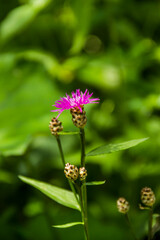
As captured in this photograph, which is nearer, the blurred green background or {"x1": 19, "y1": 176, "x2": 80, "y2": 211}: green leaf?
{"x1": 19, "y1": 176, "x2": 80, "y2": 211}: green leaf

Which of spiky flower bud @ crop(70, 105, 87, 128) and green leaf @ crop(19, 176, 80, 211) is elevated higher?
spiky flower bud @ crop(70, 105, 87, 128)

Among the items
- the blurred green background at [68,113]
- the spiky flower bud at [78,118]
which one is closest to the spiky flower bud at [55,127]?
the spiky flower bud at [78,118]

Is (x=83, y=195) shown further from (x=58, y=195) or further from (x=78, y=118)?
(x=78, y=118)

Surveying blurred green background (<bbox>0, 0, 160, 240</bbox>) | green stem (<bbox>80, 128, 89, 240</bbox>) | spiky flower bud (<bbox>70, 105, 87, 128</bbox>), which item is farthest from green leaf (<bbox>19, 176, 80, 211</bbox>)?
blurred green background (<bbox>0, 0, 160, 240</bbox>)

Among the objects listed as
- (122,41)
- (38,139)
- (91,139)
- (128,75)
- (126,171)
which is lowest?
(126,171)

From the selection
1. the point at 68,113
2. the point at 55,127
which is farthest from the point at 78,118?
the point at 68,113

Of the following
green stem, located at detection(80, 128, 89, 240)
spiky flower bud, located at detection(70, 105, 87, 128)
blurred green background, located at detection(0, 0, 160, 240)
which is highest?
blurred green background, located at detection(0, 0, 160, 240)

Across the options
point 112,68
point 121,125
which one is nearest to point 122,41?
point 112,68

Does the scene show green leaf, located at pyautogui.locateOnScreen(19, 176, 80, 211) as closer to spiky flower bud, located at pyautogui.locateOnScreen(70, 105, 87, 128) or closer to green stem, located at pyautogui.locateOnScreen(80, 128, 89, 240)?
green stem, located at pyautogui.locateOnScreen(80, 128, 89, 240)

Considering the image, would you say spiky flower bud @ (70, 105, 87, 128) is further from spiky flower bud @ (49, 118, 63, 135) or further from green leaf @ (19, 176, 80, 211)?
green leaf @ (19, 176, 80, 211)

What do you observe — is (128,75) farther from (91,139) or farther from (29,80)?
(29,80)
